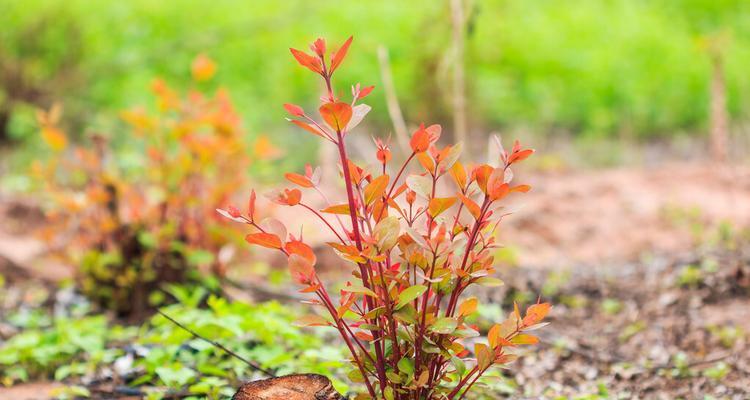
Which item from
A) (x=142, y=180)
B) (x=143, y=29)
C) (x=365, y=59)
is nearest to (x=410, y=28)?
(x=365, y=59)

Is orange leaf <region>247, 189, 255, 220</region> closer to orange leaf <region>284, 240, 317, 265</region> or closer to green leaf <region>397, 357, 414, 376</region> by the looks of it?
orange leaf <region>284, 240, 317, 265</region>

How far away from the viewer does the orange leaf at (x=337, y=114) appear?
144cm

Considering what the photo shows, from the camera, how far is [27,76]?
7172mm

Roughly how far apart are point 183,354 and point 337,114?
1.22 m

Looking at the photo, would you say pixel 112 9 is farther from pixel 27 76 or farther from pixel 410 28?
pixel 410 28

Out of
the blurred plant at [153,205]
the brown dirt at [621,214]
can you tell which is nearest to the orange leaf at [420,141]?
the blurred plant at [153,205]

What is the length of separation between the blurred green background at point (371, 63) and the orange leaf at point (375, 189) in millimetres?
5048

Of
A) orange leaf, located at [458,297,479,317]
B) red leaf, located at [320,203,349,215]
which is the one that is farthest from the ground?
red leaf, located at [320,203,349,215]

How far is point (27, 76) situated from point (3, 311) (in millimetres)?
4221

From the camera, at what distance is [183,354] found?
2.38 meters

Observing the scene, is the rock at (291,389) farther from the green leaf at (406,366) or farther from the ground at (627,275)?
the ground at (627,275)

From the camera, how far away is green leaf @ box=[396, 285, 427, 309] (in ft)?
4.96

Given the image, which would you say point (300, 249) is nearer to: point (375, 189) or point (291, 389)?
point (375, 189)

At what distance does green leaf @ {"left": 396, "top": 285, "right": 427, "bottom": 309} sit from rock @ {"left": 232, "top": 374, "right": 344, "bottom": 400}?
10.3 inches
